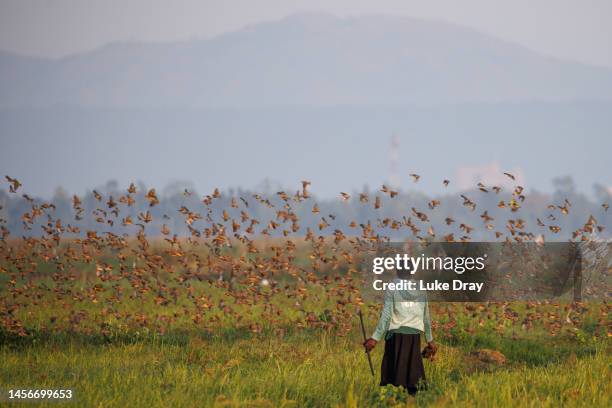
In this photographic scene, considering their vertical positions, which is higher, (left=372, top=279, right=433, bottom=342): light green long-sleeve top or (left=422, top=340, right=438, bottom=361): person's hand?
(left=372, top=279, right=433, bottom=342): light green long-sleeve top

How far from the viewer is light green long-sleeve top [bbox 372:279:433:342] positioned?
12172 mm

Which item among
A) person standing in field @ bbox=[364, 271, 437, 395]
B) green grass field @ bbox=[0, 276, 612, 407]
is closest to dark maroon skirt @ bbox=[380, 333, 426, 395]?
person standing in field @ bbox=[364, 271, 437, 395]

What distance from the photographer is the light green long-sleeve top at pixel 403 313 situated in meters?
12.2

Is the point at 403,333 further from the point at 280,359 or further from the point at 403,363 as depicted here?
the point at 280,359

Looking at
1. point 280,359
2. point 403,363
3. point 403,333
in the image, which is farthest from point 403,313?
point 280,359

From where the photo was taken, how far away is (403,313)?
40.4ft

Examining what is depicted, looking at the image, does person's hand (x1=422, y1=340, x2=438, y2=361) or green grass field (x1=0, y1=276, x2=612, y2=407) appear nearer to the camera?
green grass field (x1=0, y1=276, x2=612, y2=407)

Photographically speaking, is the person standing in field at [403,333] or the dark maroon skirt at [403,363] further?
the dark maroon skirt at [403,363]

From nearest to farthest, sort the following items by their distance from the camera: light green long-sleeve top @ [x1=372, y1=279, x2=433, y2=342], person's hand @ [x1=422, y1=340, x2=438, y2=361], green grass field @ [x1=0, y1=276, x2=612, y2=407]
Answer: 1. light green long-sleeve top @ [x1=372, y1=279, x2=433, y2=342]
2. green grass field @ [x1=0, y1=276, x2=612, y2=407]
3. person's hand @ [x1=422, y1=340, x2=438, y2=361]

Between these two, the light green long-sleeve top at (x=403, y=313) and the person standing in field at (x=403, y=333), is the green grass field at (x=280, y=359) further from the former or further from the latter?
the light green long-sleeve top at (x=403, y=313)

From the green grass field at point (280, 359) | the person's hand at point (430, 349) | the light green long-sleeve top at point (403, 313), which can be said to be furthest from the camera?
the person's hand at point (430, 349)

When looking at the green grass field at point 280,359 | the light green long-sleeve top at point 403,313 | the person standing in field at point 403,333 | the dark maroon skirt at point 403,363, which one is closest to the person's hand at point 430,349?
the person standing in field at point 403,333

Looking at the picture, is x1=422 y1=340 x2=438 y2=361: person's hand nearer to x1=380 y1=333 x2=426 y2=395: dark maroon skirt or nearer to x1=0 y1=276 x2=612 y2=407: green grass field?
x1=380 y1=333 x2=426 y2=395: dark maroon skirt

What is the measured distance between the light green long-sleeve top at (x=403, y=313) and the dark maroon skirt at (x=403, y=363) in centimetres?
12
